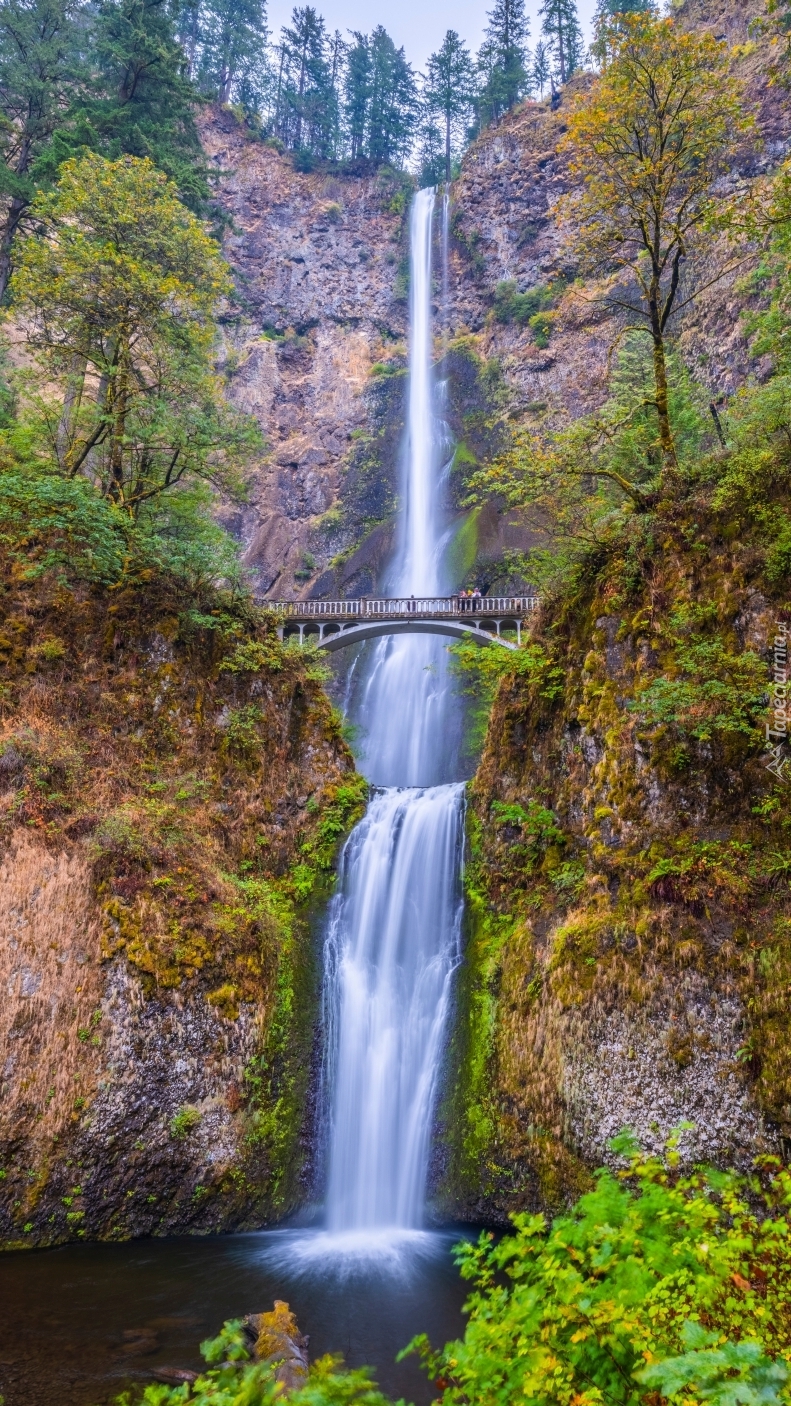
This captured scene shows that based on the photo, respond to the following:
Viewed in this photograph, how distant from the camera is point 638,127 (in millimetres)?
10266

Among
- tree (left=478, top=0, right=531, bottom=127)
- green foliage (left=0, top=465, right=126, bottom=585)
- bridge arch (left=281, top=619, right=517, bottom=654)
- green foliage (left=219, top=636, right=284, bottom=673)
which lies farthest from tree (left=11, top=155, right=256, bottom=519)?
tree (left=478, top=0, right=531, bottom=127)

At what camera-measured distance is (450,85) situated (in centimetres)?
4869

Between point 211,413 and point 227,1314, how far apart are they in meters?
13.4

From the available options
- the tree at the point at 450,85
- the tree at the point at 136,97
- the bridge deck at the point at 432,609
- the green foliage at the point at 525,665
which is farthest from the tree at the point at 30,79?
the tree at the point at 450,85

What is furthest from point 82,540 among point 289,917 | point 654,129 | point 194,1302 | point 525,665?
point 654,129

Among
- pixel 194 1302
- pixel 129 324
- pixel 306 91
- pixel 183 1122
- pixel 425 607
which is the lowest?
pixel 194 1302

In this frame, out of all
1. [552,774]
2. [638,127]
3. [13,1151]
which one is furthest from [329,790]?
[638,127]

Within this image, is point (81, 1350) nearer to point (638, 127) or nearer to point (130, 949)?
point (130, 949)

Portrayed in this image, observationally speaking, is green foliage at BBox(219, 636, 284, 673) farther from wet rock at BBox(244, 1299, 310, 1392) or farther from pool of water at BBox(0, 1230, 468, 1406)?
wet rock at BBox(244, 1299, 310, 1392)

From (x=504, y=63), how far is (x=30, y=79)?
A: 39628 millimetres

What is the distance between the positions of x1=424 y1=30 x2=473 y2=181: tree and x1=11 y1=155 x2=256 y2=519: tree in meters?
46.1

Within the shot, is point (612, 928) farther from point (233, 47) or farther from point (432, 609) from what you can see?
point (233, 47)

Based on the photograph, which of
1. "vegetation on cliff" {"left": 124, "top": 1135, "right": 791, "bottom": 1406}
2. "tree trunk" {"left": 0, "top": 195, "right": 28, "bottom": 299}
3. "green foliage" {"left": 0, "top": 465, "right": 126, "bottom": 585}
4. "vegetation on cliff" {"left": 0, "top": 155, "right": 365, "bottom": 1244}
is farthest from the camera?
"tree trunk" {"left": 0, "top": 195, "right": 28, "bottom": 299}

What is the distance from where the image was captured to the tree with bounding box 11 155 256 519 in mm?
12094
